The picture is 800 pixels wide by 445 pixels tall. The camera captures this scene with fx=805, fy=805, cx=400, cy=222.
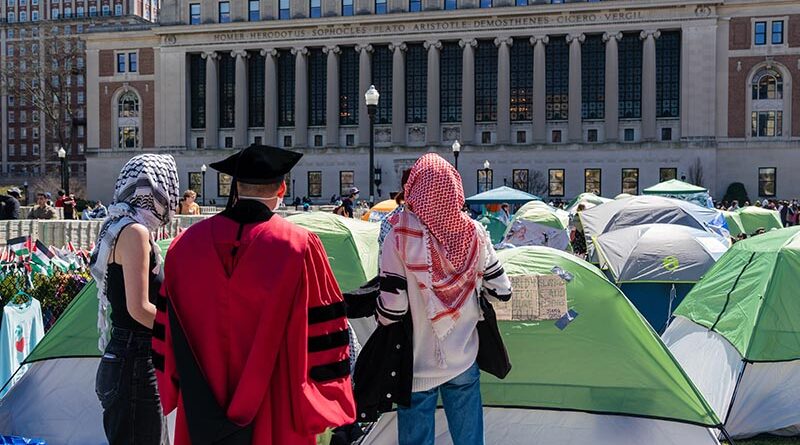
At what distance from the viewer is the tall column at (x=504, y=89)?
63.9 metres

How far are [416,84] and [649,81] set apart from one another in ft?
60.9

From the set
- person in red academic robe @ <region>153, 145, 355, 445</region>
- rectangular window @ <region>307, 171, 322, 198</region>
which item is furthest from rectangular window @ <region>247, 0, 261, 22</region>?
person in red academic robe @ <region>153, 145, 355, 445</region>

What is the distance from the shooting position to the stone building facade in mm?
60062

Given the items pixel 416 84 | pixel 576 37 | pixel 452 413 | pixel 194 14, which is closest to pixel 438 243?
pixel 452 413

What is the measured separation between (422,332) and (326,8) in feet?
215

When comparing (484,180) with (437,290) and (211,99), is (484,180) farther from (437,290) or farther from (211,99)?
(437,290)

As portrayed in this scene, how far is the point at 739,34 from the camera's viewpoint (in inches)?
2363

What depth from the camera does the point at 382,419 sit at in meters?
6.42

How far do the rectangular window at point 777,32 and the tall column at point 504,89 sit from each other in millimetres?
19267

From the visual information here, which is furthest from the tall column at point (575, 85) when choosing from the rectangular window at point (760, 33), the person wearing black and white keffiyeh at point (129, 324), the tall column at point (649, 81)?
the person wearing black and white keffiyeh at point (129, 324)

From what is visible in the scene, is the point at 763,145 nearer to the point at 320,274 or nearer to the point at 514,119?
the point at 514,119

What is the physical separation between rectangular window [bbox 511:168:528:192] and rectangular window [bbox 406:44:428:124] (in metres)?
→ 8.94

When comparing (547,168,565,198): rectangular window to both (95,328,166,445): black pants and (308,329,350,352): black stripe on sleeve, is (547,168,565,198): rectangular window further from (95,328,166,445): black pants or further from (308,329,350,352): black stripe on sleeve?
(308,329,350,352): black stripe on sleeve

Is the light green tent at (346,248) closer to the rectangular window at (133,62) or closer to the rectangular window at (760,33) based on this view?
the rectangular window at (760,33)
